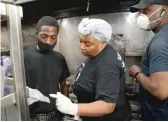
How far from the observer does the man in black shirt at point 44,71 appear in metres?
1.45

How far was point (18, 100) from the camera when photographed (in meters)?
0.78

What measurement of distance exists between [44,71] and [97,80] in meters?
0.56

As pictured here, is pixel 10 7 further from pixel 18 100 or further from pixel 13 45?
pixel 18 100

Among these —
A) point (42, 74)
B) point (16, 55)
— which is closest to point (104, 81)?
point (16, 55)

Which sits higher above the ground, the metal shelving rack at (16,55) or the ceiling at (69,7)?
the ceiling at (69,7)

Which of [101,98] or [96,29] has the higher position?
[96,29]

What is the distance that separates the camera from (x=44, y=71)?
150 centimetres

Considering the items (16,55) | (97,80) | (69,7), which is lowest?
(97,80)

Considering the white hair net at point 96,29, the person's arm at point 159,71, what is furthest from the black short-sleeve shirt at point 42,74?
the person's arm at point 159,71

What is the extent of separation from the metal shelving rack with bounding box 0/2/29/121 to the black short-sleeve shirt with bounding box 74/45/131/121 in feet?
1.41

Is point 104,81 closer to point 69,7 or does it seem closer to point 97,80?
point 97,80

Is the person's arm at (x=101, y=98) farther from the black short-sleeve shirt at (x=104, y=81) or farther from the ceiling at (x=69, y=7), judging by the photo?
the ceiling at (x=69, y=7)

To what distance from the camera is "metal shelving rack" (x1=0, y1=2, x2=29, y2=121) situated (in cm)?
72

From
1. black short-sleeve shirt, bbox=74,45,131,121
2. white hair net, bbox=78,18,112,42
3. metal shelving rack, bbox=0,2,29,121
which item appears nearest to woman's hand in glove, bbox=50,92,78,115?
black short-sleeve shirt, bbox=74,45,131,121
